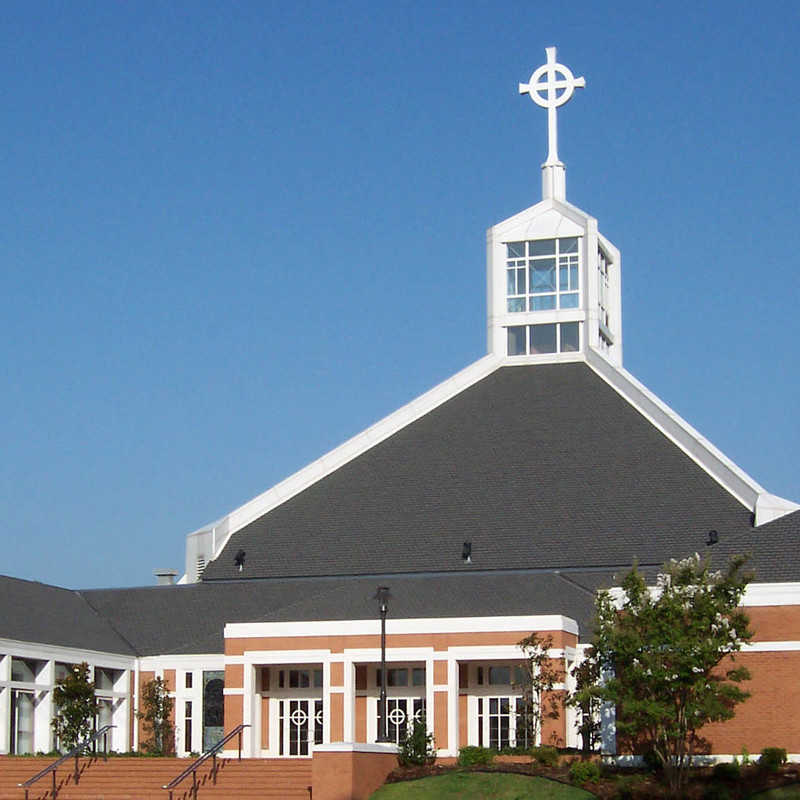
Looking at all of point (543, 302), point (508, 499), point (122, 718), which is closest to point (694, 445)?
point (508, 499)

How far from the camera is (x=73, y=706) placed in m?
46.1

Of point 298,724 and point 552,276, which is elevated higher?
point 552,276

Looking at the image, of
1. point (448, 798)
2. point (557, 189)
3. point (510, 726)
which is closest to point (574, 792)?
point (448, 798)

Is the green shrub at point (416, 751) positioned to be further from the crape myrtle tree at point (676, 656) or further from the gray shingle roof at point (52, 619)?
the gray shingle roof at point (52, 619)

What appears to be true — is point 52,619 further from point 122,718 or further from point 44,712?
point 44,712

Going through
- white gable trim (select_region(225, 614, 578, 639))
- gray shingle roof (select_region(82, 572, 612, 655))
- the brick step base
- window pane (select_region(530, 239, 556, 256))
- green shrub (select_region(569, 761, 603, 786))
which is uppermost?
window pane (select_region(530, 239, 556, 256))

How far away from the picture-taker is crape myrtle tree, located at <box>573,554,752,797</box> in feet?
119

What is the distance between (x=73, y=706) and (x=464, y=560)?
528 inches

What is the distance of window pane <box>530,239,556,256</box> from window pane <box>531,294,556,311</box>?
1873mm

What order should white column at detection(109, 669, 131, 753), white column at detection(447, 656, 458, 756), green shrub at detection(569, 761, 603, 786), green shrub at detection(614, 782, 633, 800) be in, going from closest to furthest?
1. green shrub at detection(614, 782, 633, 800)
2. green shrub at detection(569, 761, 603, 786)
3. white column at detection(447, 656, 458, 756)
4. white column at detection(109, 669, 131, 753)

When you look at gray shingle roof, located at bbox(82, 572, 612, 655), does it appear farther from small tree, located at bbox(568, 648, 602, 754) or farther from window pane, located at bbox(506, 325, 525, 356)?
window pane, located at bbox(506, 325, 525, 356)

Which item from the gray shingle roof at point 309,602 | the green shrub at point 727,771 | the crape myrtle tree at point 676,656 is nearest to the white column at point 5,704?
the gray shingle roof at point 309,602

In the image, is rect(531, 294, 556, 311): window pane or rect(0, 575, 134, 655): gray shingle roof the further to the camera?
rect(531, 294, 556, 311): window pane

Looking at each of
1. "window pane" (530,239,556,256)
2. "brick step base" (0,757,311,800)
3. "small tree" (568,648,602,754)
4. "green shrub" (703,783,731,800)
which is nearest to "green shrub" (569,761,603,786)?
"small tree" (568,648,602,754)
